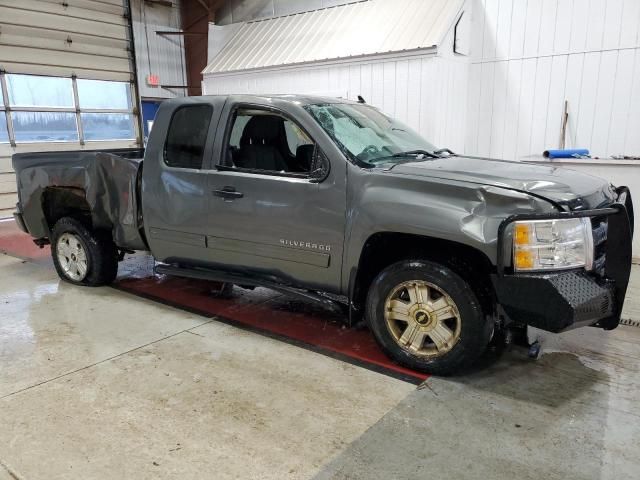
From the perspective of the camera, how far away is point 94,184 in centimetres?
447

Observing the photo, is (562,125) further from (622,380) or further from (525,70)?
(622,380)

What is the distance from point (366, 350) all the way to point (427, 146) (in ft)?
5.59

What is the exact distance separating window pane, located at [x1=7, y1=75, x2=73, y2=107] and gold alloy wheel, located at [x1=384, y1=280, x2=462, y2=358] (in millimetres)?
10062

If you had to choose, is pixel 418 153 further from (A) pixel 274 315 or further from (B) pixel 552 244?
(A) pixel 274 315

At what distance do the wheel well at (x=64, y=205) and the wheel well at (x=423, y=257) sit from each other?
2906mm

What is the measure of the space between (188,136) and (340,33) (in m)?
5.08

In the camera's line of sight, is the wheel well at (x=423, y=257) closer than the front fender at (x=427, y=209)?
No

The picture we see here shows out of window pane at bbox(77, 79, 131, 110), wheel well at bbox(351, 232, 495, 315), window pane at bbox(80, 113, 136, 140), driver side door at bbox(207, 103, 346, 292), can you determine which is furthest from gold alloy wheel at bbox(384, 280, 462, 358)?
window pane at bbox(77, 79, 131, 110)

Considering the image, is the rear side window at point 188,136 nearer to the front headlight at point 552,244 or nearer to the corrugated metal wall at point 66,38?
the front headlight at point 552,244

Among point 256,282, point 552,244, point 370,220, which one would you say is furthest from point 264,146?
point 552,244

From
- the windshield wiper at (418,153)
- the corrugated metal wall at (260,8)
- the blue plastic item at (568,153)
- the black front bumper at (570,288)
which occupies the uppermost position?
the corrugated metal wall at (260,8)

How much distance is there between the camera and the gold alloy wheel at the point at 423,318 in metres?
2.98

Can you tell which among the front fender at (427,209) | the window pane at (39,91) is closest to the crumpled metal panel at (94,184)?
the front fender at (427,209)

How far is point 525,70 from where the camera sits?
6895mm
